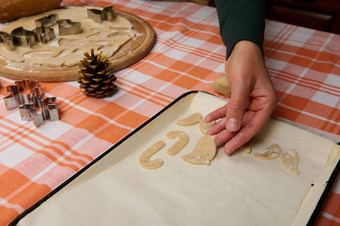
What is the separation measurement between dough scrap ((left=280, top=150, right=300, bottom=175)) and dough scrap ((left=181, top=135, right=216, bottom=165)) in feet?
0.51

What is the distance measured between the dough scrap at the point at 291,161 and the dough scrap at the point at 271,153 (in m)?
0.01

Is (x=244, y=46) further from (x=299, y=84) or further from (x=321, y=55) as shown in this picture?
(x=321, y=55)

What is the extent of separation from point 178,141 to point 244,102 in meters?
0.18

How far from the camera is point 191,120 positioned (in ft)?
2.81

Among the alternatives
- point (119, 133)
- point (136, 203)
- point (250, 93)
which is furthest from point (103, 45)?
point (136, 203)

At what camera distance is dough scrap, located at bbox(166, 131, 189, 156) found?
0.77 m

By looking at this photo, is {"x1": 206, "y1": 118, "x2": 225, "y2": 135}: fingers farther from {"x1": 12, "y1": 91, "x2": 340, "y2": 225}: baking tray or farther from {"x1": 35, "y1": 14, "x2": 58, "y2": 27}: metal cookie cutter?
{"x1": 35, "y1": 14, "x2": 58, "y2": 27}: metal cookie cutter

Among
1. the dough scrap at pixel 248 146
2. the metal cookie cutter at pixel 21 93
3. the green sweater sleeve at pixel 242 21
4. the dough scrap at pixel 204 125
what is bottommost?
the dough scrap at pixel 248 146

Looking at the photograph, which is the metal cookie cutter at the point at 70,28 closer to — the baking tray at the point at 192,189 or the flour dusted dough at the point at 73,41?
the flour dusted dough at the point at 73,41

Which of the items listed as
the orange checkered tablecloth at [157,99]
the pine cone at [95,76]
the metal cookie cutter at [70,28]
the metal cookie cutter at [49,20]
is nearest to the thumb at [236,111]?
the orange checkered tablecloth at [157,99]

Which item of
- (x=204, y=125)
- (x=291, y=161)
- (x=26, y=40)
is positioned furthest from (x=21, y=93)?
(x=291, y=161)

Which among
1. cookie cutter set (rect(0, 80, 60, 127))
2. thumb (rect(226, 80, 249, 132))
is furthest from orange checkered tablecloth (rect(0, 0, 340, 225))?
thumb (rect(226, 80, 249, 132))

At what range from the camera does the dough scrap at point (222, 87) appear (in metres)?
0.99

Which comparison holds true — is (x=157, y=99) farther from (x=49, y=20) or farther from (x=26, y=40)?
(x=49, y=20)
